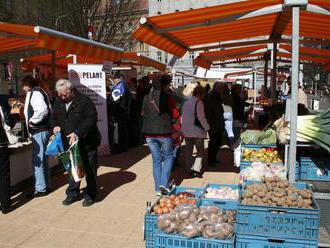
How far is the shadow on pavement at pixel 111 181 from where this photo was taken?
631 centimetres

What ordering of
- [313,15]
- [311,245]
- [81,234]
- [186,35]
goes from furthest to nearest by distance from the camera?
[186,35] → [313,15] → [81,234] → [311,245]

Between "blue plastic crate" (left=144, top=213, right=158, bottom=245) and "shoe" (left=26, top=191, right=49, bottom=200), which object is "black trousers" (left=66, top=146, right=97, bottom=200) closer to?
"shoe" (left=26, top=191, right=49, bottom=200)

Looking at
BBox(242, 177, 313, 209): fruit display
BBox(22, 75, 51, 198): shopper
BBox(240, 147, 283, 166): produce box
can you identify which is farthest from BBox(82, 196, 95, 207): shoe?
BBox(242, 177, 313, 209): fruit display

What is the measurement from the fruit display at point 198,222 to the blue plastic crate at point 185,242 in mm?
50

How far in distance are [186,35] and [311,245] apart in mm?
4221

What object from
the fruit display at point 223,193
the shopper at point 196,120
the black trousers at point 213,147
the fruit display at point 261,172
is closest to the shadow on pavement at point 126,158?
the black trousers at point 213,147

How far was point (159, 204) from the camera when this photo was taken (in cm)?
413

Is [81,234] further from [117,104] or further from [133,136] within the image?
[133,136]

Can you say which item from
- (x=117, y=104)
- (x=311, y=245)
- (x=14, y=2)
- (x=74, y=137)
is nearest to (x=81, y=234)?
(x=74, y=137)

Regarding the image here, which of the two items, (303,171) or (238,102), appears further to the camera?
(238,102)

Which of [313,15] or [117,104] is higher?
[313,15]

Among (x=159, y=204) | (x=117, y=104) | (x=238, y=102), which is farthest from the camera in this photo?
(x=238, y=102)

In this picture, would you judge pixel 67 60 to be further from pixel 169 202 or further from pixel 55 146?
pixel 169 202

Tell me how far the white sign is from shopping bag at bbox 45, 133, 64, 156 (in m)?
3.09
